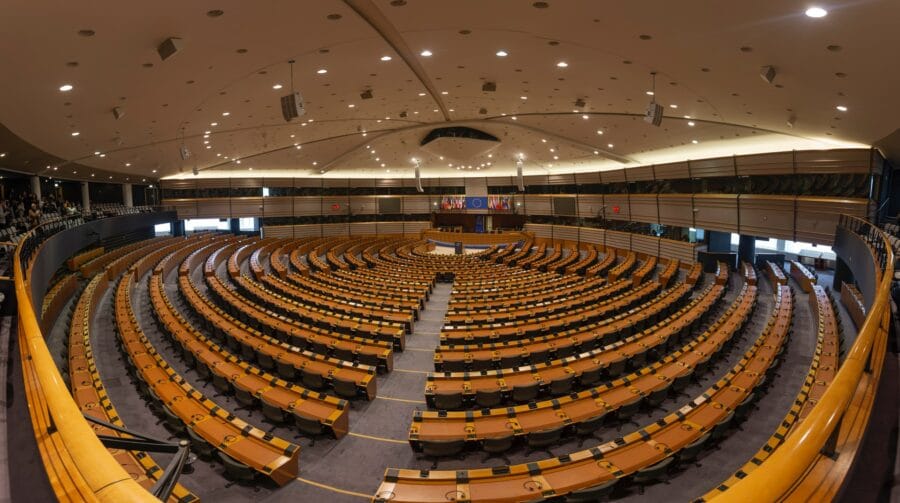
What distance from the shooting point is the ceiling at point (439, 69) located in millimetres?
5953

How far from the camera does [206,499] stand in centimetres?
620

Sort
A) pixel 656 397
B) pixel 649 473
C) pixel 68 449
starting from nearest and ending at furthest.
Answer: pixel 68 449
pixel 649 473
pixel 656 397

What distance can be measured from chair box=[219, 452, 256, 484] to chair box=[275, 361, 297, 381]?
3.36 metres

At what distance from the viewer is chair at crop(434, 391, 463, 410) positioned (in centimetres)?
854

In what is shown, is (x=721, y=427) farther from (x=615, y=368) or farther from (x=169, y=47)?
(x=169, y=47)

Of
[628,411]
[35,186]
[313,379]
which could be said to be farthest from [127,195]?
[628,411]

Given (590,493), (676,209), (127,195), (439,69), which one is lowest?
(590,493)

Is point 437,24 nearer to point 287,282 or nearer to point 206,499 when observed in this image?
point 206,499

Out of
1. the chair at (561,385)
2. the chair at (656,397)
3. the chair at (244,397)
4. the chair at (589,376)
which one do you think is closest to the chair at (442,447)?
the chair at (561,385)

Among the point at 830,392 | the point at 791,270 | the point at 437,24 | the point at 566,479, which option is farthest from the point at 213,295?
the point at 791,270

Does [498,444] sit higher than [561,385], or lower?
lower

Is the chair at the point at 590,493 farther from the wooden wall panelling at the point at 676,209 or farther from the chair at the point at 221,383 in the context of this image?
the wooden wall panelling at the point at 676,209

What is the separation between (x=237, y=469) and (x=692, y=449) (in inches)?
270

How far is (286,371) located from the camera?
9883mm
